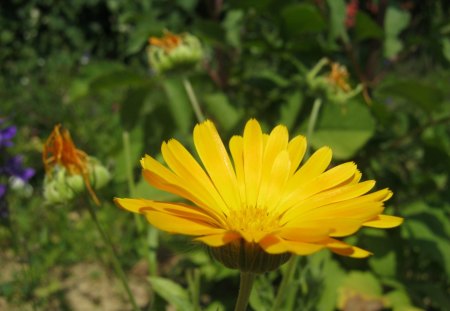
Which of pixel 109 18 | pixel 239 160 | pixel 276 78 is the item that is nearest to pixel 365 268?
pixel 276 78

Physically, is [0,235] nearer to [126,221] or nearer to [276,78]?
[126,221]

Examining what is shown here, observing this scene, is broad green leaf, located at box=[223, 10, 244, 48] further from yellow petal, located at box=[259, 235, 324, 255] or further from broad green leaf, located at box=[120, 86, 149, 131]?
yellow petal, located at box=[259, 235, 324, 255]

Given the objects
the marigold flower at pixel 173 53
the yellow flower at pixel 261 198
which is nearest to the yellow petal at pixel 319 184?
the yellow flower at pixel 261 198

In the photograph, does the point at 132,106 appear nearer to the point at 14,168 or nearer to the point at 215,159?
the point at 14,168

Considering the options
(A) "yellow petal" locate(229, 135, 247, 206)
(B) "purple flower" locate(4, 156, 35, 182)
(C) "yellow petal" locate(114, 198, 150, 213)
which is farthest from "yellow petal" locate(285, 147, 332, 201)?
(B) "purple flower" locate(4, 156, 35, 182)

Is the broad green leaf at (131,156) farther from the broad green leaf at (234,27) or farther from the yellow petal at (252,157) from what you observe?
the yellow petal at (252,157)

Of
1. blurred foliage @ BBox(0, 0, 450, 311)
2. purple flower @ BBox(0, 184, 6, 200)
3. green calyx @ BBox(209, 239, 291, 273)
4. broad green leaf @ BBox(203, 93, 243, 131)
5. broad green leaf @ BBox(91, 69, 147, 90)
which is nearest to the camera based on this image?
green calyx @ BBox(209, 239, 291, 273)
